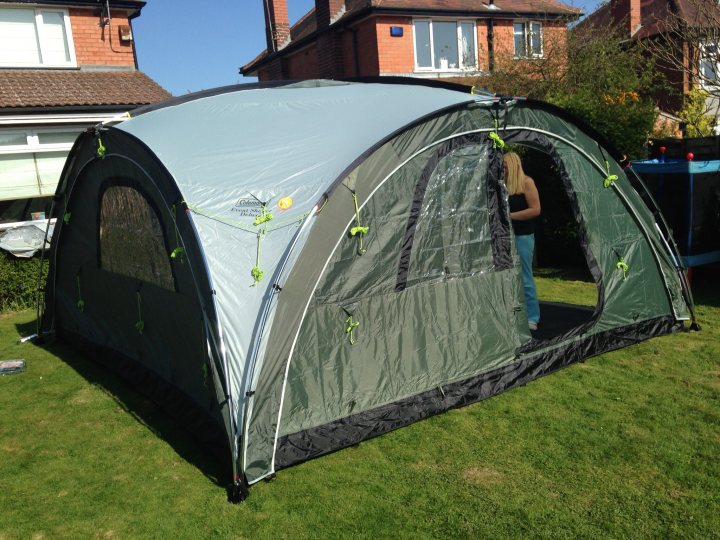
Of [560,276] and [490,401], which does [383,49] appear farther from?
[490,401]

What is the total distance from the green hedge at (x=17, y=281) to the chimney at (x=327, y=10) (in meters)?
13.8

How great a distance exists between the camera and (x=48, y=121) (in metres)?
10.5

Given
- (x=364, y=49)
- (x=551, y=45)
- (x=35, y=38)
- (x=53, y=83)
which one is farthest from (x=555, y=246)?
(x=364, y=49)

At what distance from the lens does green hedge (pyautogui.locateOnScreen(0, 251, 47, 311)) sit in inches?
348

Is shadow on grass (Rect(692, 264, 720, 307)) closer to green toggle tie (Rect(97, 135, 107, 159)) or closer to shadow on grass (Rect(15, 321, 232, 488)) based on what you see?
shadow on grass (Rect(15, 321, 232, 488))

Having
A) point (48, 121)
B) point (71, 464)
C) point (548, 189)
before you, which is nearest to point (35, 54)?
point (48, 121)

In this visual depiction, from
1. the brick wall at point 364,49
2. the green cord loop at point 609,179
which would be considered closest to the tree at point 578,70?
the brick wall at point 364,49

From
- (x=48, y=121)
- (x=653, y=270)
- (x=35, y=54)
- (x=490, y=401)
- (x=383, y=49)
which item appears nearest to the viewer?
(x=490, y=401)

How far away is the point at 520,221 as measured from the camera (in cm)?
574

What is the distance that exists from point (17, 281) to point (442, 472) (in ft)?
23.6

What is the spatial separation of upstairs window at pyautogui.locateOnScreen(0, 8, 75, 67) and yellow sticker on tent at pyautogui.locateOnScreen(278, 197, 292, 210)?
9924 mm

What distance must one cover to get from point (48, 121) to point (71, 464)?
7643mm

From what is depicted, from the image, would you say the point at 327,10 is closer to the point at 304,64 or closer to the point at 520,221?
the point at 304,64

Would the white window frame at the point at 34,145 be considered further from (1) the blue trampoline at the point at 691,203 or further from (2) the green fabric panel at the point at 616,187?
(1) the blue trampoline at the point at 691,203
